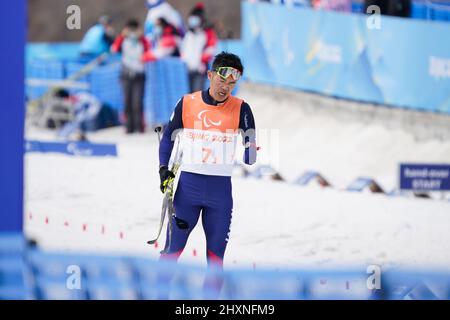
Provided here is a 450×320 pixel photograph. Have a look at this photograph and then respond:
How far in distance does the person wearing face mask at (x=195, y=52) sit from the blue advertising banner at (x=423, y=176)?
17.5ft

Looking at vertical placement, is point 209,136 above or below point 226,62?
below

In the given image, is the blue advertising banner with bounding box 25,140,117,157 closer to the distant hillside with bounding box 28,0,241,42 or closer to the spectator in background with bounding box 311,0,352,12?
the spectator in background with bounding box 311,0,352,12

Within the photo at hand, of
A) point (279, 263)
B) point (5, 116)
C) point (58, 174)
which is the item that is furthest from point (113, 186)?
point (5, 116)

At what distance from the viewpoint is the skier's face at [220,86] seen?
8.83 metres

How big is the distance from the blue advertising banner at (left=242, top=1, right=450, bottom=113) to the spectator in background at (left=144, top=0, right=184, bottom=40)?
3.53 feet

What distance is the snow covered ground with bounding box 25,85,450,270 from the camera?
11.6 metres

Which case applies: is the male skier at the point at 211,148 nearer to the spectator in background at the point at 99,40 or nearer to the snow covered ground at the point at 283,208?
the snow covered ground at the point at 283,208

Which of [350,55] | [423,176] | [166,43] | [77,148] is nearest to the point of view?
[423,176]

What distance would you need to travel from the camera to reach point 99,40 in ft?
68.5

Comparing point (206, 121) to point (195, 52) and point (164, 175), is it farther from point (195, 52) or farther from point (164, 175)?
point (195, 52)

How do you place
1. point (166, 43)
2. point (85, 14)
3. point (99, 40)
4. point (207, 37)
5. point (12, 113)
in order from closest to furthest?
point (12, 113)
point (207, 37)
point (166, 43)
point (99, 40)
point (85, 14)

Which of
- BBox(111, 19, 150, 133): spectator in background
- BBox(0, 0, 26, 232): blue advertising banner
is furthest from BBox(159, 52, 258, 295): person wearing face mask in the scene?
BBox(111, 19, 150, 133): spectator in background

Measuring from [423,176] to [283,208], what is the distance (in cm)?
177

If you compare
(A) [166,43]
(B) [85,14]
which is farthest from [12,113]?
(B) [85,14]
